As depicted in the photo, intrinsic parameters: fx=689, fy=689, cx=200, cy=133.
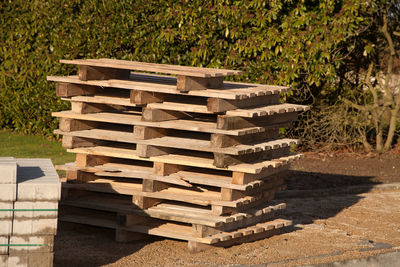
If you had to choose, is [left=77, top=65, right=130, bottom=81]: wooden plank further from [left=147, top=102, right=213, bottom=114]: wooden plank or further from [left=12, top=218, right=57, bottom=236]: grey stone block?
[left=12, top=218, right=57, bottom=236]: grey stone block

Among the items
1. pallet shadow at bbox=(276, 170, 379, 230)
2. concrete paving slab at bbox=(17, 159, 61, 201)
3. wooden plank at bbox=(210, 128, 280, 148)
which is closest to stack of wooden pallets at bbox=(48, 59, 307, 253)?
wooden plank at bbox=(210, 128, 280, 148)

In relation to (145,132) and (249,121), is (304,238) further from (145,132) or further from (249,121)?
(145,132)

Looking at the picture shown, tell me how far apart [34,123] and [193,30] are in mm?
3812

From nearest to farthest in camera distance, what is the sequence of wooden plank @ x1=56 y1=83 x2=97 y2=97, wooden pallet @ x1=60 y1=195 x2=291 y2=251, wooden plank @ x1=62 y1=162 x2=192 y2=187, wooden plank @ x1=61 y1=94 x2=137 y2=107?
wooden pallet @ x1=60 y1=195 x2=291 y2=251
wooden plank @ x1=62 y1=162 x2=192 y2=187
wooden plank @ x1=61 y1=94 x2=137 y2=107
wooden plank @ x1=56 y1=83 x2=97 y2=97

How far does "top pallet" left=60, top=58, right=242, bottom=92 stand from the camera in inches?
237

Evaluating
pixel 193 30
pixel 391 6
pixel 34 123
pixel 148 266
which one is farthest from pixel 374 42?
pixel 148 266

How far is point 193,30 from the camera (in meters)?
10.9

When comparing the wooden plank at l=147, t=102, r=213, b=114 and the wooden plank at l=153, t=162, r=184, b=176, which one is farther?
the wooden plank at l=153, t=162, r=184, b=176

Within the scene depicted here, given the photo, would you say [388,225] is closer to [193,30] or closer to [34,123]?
[193,30]

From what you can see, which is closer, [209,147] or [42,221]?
[42,221]

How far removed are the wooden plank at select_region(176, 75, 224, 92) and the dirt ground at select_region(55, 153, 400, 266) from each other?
1505 millimetres

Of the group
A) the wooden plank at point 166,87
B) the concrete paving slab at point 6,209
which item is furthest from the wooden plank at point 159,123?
the concrete paving slab at point 6,209

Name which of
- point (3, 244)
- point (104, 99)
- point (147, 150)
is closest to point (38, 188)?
point (3, 244)

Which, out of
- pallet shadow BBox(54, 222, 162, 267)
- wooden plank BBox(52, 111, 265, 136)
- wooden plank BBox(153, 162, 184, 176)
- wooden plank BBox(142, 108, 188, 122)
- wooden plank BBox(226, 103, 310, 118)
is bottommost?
pallet shadow BBox(54, 222, 162, 267)
